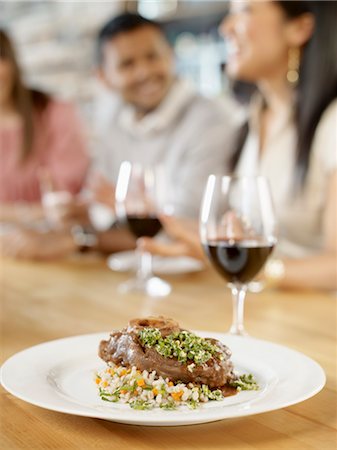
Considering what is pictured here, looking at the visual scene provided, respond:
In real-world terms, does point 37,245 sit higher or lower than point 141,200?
lower

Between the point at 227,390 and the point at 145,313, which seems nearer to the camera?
the point at 227,390

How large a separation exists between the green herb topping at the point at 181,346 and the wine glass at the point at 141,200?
0.79m

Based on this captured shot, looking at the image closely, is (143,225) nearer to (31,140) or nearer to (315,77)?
(315,77)

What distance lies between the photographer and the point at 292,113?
7.46 feet

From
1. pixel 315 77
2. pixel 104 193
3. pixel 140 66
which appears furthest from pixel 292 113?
pixel 140 66

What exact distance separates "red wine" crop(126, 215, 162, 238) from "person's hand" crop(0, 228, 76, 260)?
37cm

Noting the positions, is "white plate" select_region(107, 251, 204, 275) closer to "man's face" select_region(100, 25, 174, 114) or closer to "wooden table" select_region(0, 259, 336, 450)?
"wooden table" select_region(0, 259, 336, 450)

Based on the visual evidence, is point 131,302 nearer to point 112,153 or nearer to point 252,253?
point 252,253

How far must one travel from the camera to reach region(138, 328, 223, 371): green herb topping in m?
0.78

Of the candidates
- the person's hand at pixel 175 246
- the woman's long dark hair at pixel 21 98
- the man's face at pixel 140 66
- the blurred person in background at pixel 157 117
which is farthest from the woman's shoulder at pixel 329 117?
the woman's long dark hair at pixel 21 98

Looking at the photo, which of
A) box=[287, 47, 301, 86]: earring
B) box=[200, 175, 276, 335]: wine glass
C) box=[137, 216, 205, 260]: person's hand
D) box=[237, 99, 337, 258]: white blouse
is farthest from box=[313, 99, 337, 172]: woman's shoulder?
box=[200, 175, 276, 335]: wine glass

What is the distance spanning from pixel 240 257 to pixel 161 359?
1.34 feet

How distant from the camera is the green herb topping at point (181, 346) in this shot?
78 centimetres

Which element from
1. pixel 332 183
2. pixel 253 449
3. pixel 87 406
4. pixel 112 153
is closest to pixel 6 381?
pixel 87 406
